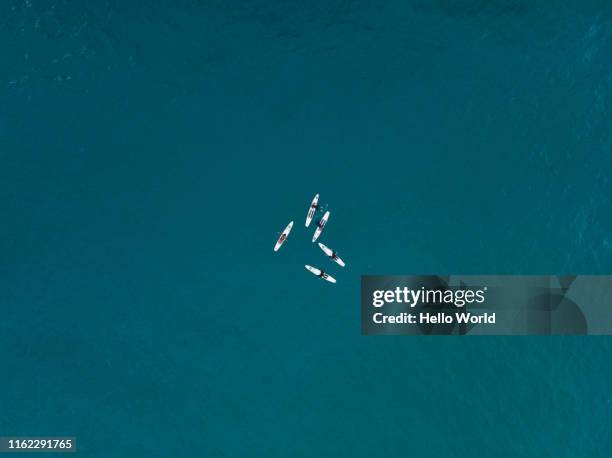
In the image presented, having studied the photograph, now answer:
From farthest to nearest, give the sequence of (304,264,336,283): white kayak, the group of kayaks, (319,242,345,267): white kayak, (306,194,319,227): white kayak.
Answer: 1. (306,194,319,227): white kayak
2. (319,242,345,267): white kayak
3. the group of kayaks
4. (304,264,336,283): white kayak

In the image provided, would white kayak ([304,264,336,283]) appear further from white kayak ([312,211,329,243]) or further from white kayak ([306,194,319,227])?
white kayak ([306,194,319,227])

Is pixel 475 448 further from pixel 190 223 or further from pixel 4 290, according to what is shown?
pixel 4 290

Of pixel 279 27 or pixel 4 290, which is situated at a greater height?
pixel 279 27

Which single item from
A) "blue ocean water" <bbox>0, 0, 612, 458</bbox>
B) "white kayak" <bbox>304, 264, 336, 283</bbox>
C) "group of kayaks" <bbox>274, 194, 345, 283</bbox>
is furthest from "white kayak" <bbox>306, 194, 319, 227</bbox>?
"white kayak" <bbox>304, 264, 336, 283</bbox>

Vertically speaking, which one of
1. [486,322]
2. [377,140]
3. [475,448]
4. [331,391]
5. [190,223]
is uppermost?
[377,140]

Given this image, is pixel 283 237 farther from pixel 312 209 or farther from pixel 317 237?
pixel 312 209

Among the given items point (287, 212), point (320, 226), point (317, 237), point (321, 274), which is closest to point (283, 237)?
point (287, 212)

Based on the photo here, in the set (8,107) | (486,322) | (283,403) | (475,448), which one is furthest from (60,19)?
(475,448)

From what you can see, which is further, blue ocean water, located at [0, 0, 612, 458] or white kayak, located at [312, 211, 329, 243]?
white kayak, located at [312, 211, 329, 243]
